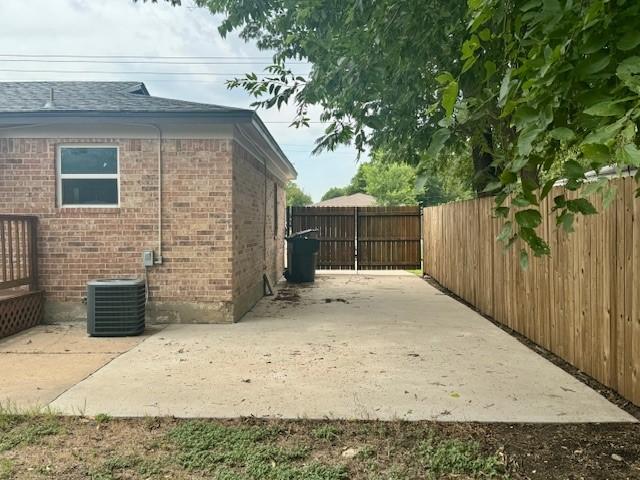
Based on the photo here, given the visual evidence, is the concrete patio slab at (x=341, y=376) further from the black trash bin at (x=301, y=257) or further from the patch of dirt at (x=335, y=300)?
the black trash bin at (x=301, y=257)

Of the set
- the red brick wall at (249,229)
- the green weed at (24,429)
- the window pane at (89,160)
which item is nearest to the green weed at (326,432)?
the green weed at (24,429)

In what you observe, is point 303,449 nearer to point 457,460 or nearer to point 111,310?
point 457,460

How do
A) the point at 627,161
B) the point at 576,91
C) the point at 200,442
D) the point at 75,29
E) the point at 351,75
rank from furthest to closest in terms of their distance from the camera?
the point at 75,29 → the point at 351,75 → the point at 200,442 → the point at 576,91 → the point at 627,161

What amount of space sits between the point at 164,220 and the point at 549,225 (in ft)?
17.6

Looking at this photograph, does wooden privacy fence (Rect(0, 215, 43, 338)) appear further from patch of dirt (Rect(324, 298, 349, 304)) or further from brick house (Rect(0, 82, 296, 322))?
patch of dirt (Rect(324, 298, 349, 304))

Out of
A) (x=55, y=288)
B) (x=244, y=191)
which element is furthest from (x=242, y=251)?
(x=55, y=288)

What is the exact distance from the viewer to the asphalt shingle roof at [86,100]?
7.32 m

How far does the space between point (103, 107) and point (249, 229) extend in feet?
10.4

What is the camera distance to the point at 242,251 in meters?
8.55

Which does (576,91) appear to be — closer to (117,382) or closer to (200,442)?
(200,442)

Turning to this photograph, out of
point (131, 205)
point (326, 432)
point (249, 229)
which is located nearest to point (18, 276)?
point (131, 205)

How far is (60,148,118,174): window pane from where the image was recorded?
7.68 meters

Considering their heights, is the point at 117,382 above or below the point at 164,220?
below

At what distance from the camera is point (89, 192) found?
7754 mm
